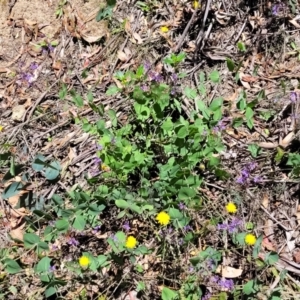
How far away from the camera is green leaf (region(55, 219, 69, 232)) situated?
8.46 ft

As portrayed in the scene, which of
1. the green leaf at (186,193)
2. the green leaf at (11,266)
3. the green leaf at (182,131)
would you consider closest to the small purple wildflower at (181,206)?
the green leaf at (186,193)

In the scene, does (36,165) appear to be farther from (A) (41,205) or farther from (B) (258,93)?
(B) (258,93)

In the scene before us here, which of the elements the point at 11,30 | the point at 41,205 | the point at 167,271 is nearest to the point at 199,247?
the point at 167,271

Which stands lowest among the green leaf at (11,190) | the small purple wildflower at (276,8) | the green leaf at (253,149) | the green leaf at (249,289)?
the green leaf at (249,289)

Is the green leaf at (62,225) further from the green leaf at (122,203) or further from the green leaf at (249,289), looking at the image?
the green leaf at (249,289)

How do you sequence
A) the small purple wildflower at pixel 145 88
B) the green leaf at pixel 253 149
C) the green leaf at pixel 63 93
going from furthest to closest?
the green leaf at pixel 63 93, the small purple wildflower at pixel 145 88, the green leaf at pixel 253 149

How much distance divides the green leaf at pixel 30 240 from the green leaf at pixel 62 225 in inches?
4.7

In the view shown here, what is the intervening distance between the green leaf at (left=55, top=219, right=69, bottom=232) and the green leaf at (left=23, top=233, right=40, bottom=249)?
0.12m

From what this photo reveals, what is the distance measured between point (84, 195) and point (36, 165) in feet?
1.17

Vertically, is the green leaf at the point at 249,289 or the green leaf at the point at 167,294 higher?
the green leaf at the point at 167,294

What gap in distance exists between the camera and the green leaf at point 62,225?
2578mm

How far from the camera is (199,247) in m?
2.78

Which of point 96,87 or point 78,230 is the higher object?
point 96,87

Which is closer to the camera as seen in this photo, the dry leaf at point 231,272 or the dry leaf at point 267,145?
the dry leaf at point 231,272
